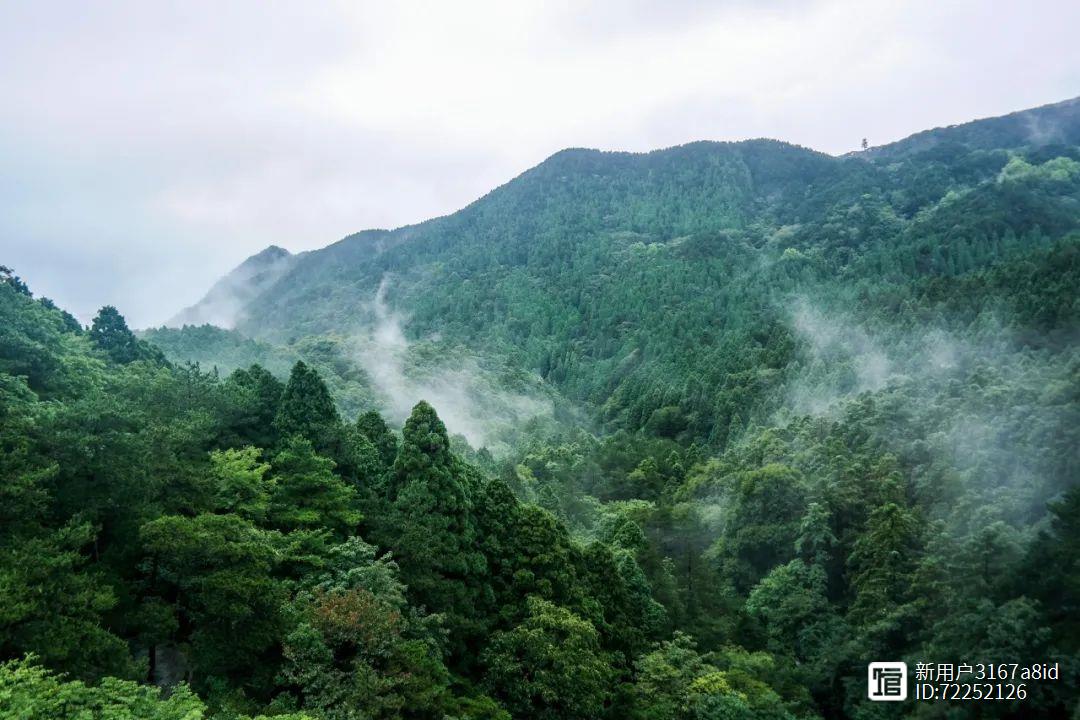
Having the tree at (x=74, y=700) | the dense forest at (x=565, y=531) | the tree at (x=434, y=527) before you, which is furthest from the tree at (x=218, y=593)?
the tree at (x=434, y=527)

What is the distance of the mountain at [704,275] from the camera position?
8662cm

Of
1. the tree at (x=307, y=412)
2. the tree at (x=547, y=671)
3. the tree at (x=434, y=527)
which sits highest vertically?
the tree at (x=307, y=412)

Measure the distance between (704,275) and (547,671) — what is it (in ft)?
376

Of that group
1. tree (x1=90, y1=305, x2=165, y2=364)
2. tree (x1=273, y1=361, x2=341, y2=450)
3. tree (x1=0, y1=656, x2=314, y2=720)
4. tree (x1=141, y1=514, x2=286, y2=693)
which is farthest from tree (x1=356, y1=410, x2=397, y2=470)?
tree (x1=90, y1=305, x2=165, y2=364)

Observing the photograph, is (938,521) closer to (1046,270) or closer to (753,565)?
(753,565)

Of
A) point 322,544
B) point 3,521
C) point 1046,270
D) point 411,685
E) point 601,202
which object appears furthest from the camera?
point 601,202

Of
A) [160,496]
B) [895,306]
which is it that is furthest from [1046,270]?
[160,496]

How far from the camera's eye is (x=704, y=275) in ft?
433

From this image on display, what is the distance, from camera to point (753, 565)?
44.8 metres

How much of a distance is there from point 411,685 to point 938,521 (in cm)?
2804
